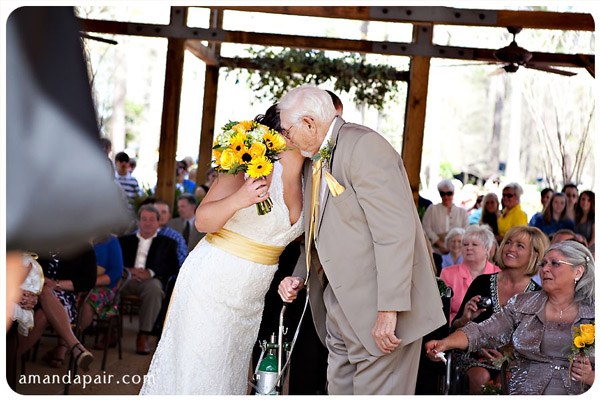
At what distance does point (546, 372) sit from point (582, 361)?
479 mm

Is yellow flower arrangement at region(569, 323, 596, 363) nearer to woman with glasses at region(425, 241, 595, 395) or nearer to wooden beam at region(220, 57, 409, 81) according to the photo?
woman with glasses at region(425, 241, 595, 395)

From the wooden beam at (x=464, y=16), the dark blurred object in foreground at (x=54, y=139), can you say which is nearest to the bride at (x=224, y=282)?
the dark blurred object in foreground at (x=54, y=139)

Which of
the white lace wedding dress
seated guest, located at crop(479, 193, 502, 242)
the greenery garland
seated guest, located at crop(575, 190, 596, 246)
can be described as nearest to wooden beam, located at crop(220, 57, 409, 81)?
the greenery garland

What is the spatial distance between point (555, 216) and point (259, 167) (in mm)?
8557

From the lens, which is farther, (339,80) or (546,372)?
(339,80)

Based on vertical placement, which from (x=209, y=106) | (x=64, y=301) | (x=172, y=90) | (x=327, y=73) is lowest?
(x=64, y=301)

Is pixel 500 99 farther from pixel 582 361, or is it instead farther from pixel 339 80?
pixel 582 361

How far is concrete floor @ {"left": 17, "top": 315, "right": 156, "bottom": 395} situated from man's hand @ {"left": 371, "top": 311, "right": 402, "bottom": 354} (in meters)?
2.69

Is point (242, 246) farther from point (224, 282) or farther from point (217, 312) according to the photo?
point (217, 312)

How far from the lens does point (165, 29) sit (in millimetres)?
10070

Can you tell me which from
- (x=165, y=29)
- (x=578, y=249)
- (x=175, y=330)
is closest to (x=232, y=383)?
(x=175, y=330)

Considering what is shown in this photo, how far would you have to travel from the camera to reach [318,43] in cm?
1113

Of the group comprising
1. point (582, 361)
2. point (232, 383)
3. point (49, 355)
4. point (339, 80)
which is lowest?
point (49, 355)

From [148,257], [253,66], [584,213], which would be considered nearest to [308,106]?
[148,257]
